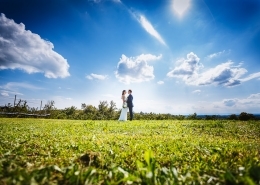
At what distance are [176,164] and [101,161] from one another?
141 cm

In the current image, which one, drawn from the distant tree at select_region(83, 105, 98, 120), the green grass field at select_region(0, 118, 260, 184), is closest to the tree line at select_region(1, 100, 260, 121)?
the distant tree at select_region(83, 105, 98, 120)

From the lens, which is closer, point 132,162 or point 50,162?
point 50,162

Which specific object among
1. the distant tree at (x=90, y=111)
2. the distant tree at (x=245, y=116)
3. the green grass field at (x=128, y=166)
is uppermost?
the distant tree at (x=90, y=111)

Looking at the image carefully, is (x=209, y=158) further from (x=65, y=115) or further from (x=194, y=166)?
(x=65, y=115)

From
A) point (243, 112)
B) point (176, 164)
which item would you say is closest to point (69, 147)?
point (176, 164)

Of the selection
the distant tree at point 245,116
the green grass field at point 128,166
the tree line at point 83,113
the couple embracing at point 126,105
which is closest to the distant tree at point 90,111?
the tree line at point 83,113

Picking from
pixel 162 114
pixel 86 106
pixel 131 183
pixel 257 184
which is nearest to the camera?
pixel 257 184

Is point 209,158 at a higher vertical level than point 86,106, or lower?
lower

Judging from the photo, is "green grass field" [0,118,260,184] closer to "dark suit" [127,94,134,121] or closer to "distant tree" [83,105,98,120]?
"dark suit" [127,94,134,121]

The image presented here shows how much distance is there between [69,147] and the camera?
4.85 metres

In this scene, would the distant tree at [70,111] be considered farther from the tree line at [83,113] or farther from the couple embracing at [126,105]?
the couple embracing at [126,105]

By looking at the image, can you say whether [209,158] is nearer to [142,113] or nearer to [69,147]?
[69,147]

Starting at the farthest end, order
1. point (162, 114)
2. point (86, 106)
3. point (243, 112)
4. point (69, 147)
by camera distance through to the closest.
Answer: point (86, 106) → point (162, 114) → point (243, 112) → point (69, 147)

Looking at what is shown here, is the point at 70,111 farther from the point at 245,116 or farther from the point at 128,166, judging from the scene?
the point at 128,166
